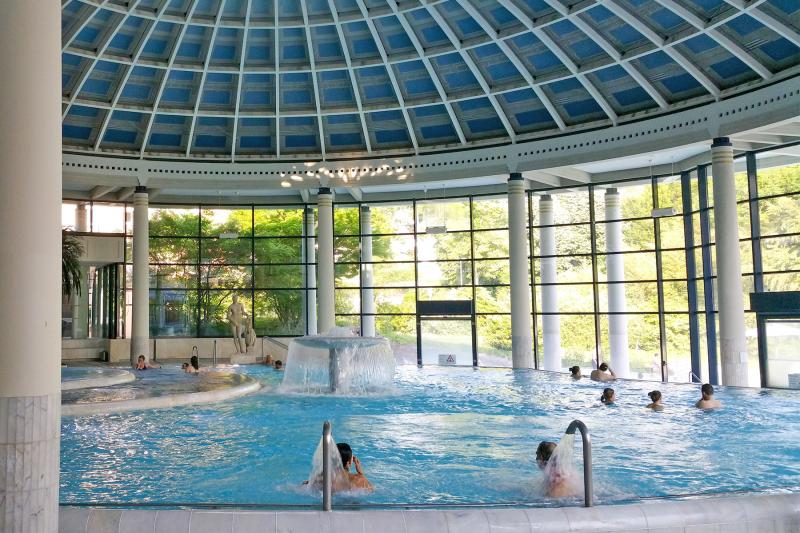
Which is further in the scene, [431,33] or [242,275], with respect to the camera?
[242,275]

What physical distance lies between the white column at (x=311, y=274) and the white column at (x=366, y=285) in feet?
9.30

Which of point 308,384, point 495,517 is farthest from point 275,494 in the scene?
point 308,384

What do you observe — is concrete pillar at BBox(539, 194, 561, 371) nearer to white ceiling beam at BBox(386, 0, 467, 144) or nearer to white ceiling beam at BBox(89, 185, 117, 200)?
white ceiling beam at BBox(386, 0, 467, 144)

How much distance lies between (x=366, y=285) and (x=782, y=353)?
18.2m

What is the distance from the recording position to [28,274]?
5.76 m

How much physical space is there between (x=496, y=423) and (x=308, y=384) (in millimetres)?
7203

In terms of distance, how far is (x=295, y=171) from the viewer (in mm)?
28906

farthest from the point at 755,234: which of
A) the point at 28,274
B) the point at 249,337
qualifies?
the point at 28,274

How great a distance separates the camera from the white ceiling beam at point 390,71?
22.0m

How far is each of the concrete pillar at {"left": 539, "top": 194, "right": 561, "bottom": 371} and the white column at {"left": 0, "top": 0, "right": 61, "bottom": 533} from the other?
90.1 ft

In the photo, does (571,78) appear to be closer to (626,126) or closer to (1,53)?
(626,126)

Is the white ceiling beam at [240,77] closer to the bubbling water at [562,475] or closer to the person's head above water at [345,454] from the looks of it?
the person's head above water at [345,454]

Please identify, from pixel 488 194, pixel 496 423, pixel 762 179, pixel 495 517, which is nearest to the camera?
pixel 495 517

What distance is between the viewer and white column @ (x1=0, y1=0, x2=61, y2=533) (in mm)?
5664
